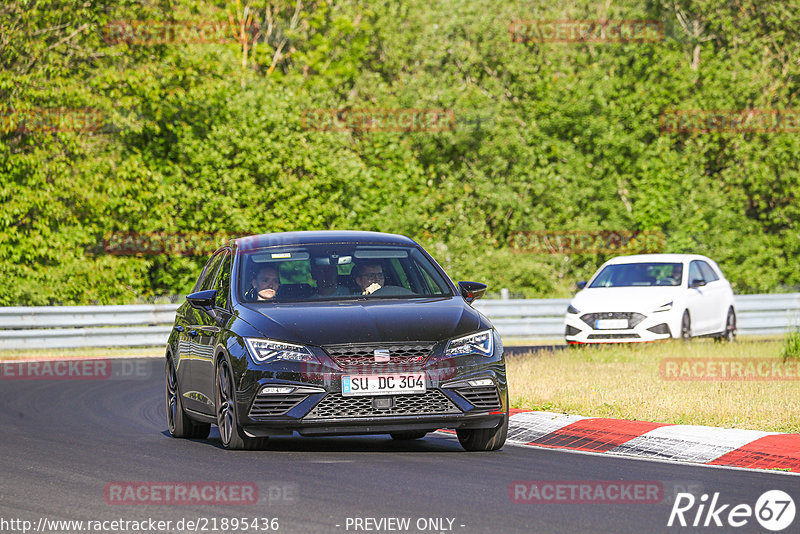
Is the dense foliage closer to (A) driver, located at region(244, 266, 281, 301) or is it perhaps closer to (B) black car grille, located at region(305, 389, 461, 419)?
(A) driver, located at region(244, 266, 281, 301)

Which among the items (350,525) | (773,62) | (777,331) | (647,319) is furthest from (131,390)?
(773,62)

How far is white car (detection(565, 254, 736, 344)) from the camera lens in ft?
70.4

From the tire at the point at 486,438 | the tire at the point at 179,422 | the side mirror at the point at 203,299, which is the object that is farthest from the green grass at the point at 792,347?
the side mirror at the point at 203,299

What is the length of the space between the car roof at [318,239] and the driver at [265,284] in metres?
0.37

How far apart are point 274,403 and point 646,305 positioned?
12.8 metres

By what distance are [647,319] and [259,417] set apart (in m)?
12.7

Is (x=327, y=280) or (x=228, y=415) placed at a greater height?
(x=327, y=280)

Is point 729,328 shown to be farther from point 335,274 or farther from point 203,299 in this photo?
point 203,299

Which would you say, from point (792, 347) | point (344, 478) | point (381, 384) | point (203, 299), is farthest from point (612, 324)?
point (344, 478)

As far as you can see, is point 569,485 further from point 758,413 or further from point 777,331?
point 777,331

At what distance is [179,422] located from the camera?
11.9m

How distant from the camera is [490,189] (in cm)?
4253

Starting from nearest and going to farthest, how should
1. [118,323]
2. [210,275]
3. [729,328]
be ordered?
[210,275]
[729,328]
[118,323]

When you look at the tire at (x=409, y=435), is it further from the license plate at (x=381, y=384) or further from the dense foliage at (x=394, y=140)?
the dense foliage at (x=394, y=140)
